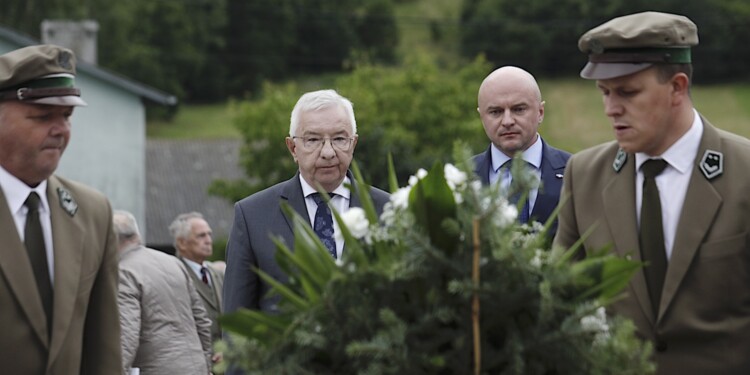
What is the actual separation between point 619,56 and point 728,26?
116 m

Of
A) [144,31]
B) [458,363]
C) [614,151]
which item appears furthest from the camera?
[144,31]

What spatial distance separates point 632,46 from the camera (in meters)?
5.12

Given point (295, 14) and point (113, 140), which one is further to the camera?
point (295, 14)

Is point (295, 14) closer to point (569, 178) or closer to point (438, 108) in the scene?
point (438, 108)

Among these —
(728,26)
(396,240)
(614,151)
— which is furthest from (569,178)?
(728,26)

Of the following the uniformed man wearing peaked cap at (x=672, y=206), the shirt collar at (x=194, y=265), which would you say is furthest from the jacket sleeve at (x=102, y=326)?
the shirt collar at (x=194, y=265)

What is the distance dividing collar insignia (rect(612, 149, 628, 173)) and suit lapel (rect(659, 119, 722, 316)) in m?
0.28

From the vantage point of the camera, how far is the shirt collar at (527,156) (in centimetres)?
781

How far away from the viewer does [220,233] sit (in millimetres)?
71812

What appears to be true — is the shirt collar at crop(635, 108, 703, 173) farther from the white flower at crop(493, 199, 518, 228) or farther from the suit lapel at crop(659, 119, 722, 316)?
the white flower at crop(493, 199, 518, 228)

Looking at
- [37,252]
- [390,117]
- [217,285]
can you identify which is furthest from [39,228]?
[390,117]

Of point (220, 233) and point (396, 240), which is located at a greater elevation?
point (396, 240)

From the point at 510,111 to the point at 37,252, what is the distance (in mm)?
3095

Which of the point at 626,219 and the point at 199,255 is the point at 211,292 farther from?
the point at 626,219
